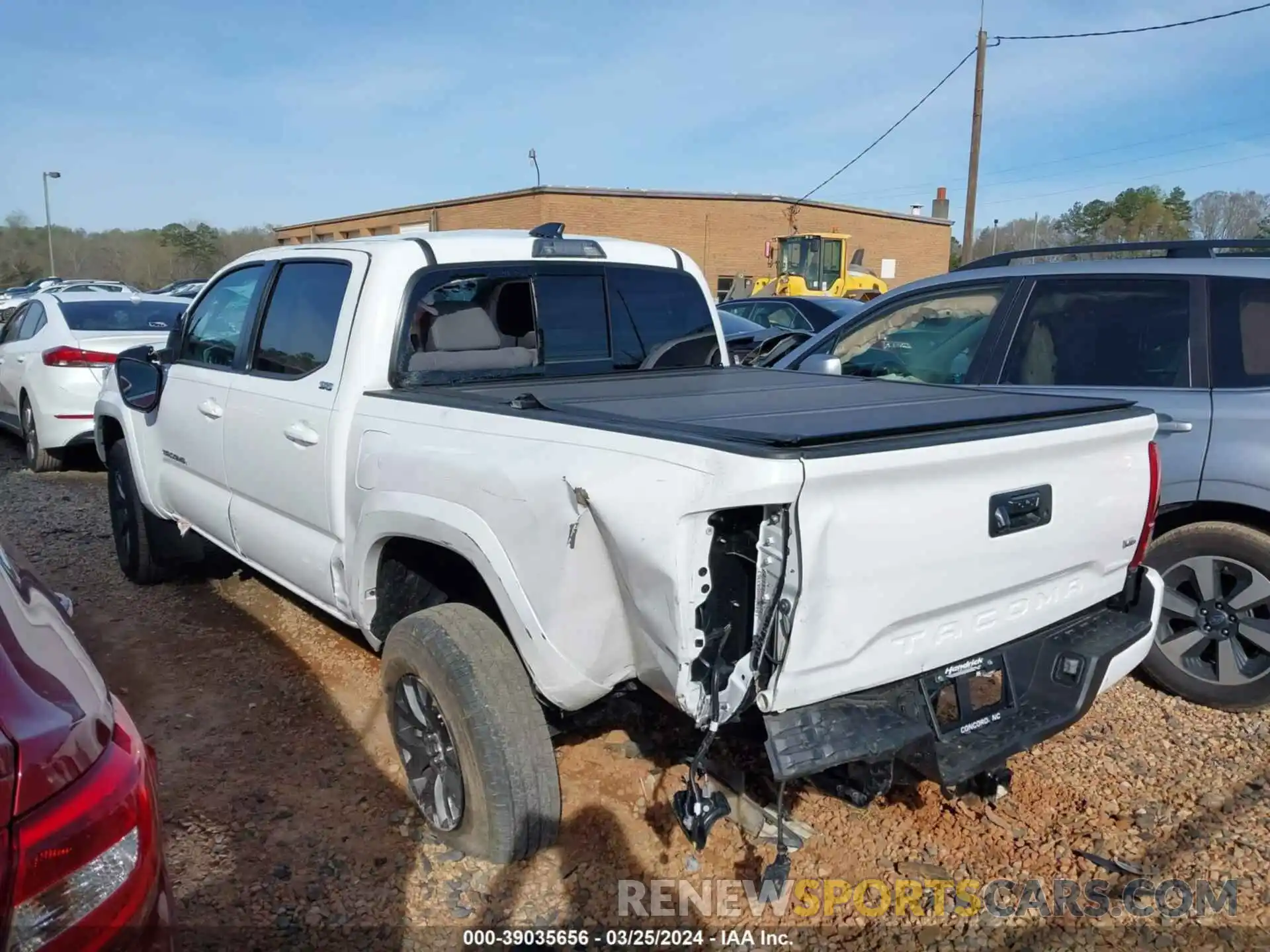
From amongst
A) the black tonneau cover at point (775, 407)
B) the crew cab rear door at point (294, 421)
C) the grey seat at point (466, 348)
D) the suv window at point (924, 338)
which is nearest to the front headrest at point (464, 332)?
the grey seat at point (466, 348)

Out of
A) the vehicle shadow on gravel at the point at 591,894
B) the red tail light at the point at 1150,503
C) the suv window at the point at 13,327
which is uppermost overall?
the suv window at the point at 13,327

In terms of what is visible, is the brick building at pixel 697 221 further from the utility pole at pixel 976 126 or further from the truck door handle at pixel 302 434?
the truck door handle at pixel 302 434

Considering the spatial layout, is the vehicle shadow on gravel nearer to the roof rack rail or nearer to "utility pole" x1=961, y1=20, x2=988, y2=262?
the roof rack rail

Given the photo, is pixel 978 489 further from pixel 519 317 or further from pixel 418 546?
pixel 519 317

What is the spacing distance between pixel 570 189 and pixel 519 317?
93.0ft

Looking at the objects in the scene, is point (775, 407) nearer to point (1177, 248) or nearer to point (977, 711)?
point (977, 711)

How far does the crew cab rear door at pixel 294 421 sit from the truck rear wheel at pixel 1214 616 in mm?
3401

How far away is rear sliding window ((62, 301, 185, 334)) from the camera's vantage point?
818 centimetres

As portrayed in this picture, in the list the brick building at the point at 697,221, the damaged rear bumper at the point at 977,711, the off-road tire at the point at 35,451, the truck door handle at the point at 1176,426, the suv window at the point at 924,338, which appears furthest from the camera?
the brick building at the point at 697,221

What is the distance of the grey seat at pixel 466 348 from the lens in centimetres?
348

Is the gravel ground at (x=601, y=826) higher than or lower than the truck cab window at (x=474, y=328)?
lower

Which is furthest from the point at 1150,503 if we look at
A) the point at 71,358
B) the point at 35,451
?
the point at 35,451

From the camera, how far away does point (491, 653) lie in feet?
8.79

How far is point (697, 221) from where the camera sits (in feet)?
112
